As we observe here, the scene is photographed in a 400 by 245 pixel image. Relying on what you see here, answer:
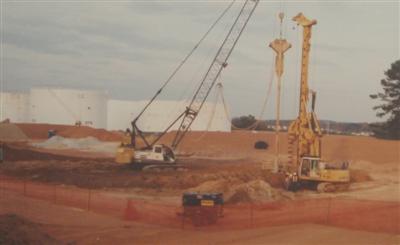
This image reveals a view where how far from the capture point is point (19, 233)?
1471 cm

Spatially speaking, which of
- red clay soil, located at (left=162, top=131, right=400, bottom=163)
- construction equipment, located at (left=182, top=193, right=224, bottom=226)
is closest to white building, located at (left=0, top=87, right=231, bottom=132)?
red clay soil, located at (left=162, top=131, right=400, bottom=163)

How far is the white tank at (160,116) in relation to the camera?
97.8 m

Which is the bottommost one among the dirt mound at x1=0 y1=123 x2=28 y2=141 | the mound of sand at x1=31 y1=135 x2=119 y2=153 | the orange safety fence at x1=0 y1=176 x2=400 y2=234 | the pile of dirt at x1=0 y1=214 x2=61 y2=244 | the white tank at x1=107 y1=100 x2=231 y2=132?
the orange safety fence at x1=0 y1=176 x2=400 y2=234

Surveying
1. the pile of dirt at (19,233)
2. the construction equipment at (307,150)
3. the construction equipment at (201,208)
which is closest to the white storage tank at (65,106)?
the construction equipment at (307,150)

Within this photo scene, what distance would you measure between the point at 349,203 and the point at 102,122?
8088 cm

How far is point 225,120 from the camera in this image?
325ft

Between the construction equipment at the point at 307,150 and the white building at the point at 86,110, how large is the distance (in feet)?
188

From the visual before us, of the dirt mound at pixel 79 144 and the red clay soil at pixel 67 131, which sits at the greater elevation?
the red clay soil at pixel 67 131

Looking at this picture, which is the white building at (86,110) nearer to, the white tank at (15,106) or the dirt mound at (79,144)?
the white tank at (15,106)

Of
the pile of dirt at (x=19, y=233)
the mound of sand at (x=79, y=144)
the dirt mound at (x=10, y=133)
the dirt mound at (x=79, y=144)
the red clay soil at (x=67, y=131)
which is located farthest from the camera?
the red clay soil at (x=67, y=131)

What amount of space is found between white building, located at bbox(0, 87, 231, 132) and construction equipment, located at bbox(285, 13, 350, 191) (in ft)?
188

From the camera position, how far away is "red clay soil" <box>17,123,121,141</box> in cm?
8125

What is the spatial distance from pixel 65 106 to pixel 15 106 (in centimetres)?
1014

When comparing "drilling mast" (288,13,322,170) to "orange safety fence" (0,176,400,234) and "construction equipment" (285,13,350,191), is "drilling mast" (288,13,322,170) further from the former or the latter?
"orange safety fence" (0,176,400,234)
